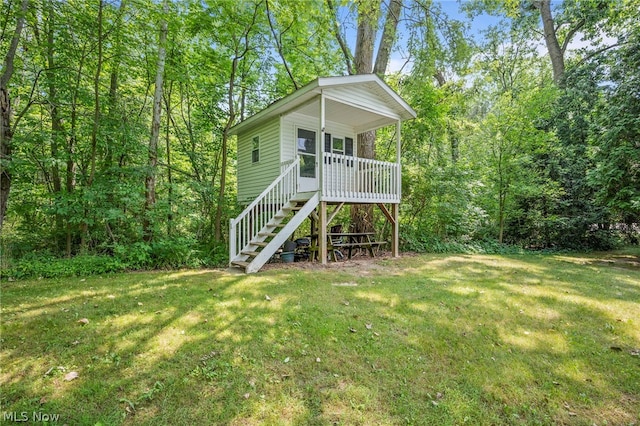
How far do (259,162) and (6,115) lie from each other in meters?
5.78

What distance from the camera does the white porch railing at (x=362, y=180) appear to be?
7883 mm

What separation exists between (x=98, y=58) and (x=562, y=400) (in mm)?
9795

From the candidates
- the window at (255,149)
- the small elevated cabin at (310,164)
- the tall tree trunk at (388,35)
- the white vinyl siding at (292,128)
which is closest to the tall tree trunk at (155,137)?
the small elevated cabin at (310,164)

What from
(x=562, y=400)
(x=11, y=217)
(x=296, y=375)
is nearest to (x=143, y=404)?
(x=296, y=375)

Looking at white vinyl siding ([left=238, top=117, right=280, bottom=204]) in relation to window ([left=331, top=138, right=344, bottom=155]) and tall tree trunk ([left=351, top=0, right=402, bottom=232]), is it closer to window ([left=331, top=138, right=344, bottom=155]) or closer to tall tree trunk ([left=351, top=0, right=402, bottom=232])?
window ([left=331, top=138, right=344, bottom=155])

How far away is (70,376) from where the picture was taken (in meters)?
2.47

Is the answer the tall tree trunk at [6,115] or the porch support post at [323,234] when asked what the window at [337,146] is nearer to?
the porch support post at [323,234]

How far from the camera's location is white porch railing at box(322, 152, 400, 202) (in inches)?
310

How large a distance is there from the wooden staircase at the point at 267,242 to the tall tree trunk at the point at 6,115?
4740 millimetres

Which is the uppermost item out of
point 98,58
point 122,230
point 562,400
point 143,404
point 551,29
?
point 551,29

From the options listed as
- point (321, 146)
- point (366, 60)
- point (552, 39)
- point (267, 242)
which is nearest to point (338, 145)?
point (321, 146)

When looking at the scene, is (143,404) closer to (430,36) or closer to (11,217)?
(11,217)

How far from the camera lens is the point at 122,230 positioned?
750 cm

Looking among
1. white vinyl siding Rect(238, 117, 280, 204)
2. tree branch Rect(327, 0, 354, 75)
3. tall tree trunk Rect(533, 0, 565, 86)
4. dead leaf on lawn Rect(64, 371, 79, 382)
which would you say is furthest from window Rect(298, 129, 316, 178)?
tall tree trunk Rect(533, 0, 565, 86)
